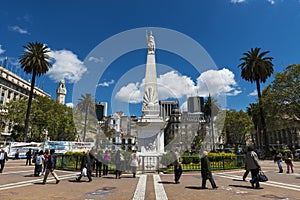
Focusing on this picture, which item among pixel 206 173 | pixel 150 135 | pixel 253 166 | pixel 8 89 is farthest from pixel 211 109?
pixel 8 89

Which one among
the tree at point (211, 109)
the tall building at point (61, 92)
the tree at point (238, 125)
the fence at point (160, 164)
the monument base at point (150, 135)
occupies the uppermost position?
the tall building at point (61, 92)

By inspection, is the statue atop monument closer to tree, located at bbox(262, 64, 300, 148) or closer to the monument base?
the monument base

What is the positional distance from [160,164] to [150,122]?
3.90m

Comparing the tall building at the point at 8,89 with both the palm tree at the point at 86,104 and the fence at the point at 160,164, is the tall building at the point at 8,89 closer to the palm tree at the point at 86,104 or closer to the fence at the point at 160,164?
the palm tree at the point at 86,104

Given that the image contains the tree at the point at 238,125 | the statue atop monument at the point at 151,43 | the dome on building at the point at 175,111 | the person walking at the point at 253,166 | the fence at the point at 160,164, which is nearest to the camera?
the person walking at the point at 253,166

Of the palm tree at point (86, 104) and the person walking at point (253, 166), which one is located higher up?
the palm tree at point (86, 104)

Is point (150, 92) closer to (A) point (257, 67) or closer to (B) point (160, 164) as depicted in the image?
(B) point (160, 164)

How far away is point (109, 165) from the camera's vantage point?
14.0 meters

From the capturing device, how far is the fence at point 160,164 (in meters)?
14.0

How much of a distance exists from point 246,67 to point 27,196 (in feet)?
109

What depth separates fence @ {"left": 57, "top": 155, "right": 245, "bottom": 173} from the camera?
14.0 meters

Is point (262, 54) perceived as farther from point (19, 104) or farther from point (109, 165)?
point (19, 104)

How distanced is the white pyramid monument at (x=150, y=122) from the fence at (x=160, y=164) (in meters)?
1.98

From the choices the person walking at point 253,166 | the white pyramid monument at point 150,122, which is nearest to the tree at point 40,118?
the white pyramid monument at point 150,122
